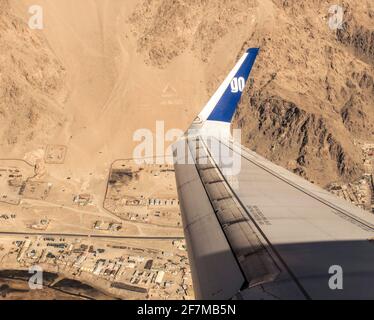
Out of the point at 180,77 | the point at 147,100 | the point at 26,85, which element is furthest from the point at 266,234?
the point at 26,85

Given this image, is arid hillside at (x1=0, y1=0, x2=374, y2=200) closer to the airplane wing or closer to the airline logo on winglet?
the airline logo on winglet

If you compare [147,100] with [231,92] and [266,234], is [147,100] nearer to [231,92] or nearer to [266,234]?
[231,92]

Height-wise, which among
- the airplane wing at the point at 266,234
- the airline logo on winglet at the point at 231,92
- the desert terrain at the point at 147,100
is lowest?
the airplane wing at the point at 266,234

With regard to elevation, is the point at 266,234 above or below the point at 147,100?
below

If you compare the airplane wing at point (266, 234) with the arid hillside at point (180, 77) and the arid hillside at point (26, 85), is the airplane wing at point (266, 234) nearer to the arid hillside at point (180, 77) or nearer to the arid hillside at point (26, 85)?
the arid hillside at point (180, 77)

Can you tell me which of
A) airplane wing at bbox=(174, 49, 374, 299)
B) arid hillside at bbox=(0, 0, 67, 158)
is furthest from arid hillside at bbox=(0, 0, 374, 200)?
airplane wing at bbox=(174, 49, 374, 299)

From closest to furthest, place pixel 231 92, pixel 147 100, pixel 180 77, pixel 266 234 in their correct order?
pixel 266 234, pixel 231 92, pixel 147 100, pixel 180 77

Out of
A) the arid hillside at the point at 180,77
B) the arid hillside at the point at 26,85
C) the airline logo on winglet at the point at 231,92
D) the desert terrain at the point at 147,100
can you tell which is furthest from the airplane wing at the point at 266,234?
the arid hillside at the point at 26,85
